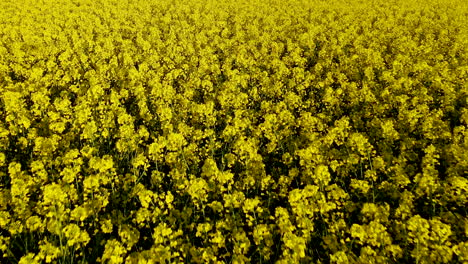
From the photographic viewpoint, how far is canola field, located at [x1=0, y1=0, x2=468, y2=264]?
482 cm

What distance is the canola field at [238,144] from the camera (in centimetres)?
482

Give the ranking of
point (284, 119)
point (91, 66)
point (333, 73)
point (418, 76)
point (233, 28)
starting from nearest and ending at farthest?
point (284, 119) → point (418, 76) → point (333, 73) → point (91, 66) → point (233, 28)

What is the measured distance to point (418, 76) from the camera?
1062 cm

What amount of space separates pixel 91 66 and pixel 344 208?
464 inches

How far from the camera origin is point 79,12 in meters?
21.6

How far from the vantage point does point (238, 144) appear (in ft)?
22.7

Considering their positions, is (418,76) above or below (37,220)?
above

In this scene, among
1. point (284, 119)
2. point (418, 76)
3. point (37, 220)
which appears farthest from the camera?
point (418, 76)

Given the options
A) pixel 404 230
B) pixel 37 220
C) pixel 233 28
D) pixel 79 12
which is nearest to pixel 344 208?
pixel 404 230

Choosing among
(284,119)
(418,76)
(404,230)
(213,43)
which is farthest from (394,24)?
(404,230)

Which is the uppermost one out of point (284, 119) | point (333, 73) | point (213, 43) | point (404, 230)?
point (213, 43)

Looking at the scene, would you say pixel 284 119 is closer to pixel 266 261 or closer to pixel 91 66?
pixel 266 261

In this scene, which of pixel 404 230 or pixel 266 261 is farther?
pixel 266 261

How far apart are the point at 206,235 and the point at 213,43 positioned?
12175mm
